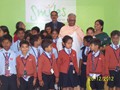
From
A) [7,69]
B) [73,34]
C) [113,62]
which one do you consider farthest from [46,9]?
[7,69]

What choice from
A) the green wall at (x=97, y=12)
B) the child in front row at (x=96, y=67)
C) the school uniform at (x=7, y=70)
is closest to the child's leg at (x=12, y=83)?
the school uniform at (x=7, y=70)

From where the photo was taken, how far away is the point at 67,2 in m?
6.38

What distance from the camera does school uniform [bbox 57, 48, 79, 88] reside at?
4.42 meters

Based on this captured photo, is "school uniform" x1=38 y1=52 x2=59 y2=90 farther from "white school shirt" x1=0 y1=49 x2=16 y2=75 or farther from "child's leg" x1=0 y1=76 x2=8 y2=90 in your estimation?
"child's leg" x1=0 y1=76 x2=8 y2=90

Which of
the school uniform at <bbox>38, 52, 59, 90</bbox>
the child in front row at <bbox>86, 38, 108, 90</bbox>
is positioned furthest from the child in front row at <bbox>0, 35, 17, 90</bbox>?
the child in front row at <bbox>86, 38, 108, 90</bbox>

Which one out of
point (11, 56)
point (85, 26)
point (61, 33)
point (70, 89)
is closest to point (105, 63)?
point (70, 89)

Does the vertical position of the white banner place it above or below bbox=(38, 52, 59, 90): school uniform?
above

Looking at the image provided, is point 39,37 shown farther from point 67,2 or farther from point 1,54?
point 67,2

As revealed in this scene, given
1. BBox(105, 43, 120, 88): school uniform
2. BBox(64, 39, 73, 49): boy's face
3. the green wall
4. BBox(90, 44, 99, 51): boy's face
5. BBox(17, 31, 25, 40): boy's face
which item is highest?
the green wall

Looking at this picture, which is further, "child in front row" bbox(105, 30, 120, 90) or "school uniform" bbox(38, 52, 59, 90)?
Answer: "child in front row" bbox(105, 30, 120, 90)

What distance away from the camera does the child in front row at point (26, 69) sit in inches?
161

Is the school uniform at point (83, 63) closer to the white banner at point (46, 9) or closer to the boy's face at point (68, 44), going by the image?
the boy's face at point (68, 44)

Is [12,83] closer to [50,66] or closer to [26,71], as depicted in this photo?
[26,71]

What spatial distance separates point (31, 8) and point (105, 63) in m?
2.68
